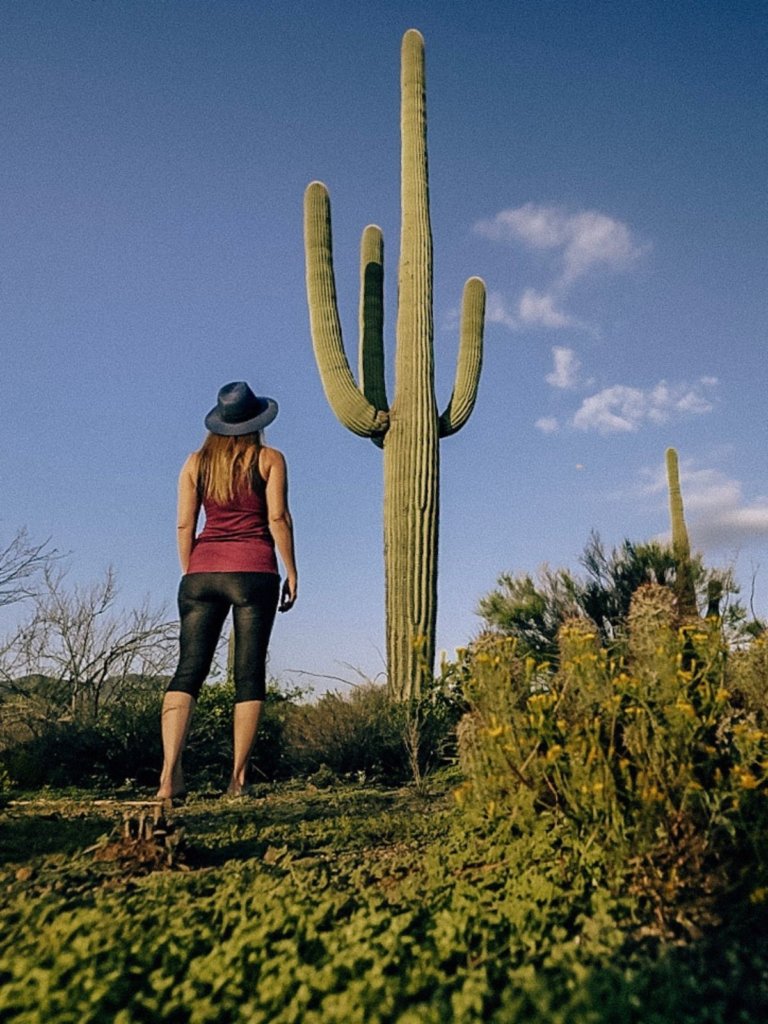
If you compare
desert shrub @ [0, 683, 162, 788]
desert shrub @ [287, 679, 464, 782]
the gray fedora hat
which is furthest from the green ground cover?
desert shrub @ [0, 683, 162, 788]

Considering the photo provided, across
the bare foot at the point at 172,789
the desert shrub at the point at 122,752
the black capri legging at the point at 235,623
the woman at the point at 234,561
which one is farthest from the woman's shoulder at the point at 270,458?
the desert shrub at the point at 122,752

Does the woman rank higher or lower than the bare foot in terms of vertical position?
higher

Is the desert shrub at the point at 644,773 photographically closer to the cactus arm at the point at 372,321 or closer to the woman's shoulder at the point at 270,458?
the woman's shoulder at the point at 270,458

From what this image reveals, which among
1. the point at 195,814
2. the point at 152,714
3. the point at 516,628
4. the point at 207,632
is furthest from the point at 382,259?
the point at 195,814

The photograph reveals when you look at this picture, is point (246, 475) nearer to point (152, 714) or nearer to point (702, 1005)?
point (152, 714)

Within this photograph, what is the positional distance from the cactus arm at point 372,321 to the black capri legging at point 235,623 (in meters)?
7.05

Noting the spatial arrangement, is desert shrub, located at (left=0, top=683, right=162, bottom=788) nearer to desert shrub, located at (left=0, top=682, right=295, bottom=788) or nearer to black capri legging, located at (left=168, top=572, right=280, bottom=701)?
desert shrub, located at (left=0, top=682, right=295, bottom=788)

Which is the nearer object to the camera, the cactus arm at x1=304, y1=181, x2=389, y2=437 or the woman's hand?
the woman's hand

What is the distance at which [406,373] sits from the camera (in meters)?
12.3

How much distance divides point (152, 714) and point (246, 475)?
11.1 feet

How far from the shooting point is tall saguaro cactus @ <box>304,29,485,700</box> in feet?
36.4

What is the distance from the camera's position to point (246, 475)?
5.73 meters

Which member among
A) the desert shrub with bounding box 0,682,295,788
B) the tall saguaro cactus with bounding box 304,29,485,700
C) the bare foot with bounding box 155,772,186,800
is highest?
the tall saguaro cactus with bounding box 304,29,485,700

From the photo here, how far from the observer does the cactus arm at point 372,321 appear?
12898 mm
